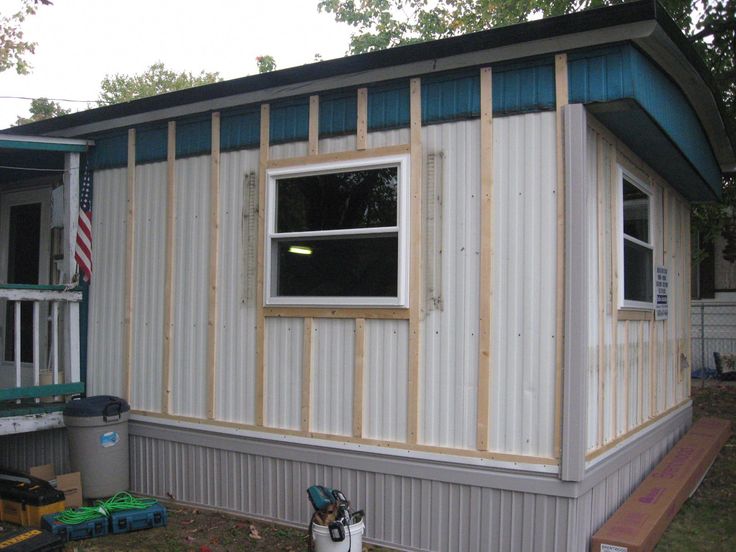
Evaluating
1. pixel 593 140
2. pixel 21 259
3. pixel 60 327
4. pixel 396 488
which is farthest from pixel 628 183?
pixel 21 259

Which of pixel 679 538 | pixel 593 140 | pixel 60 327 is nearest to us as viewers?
pixel 593 140

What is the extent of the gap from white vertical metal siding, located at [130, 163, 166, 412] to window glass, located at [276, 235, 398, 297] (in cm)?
138

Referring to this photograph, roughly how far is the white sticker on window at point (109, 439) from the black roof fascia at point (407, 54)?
283 centimetres

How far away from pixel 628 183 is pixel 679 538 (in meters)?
2.74

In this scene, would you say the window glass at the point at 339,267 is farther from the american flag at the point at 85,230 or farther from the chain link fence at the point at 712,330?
the chain link fence at the point at 712,330

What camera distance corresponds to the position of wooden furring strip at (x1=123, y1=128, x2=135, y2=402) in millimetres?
6484

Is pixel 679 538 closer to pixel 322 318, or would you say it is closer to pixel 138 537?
pixel 322 318

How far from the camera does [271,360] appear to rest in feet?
18.4

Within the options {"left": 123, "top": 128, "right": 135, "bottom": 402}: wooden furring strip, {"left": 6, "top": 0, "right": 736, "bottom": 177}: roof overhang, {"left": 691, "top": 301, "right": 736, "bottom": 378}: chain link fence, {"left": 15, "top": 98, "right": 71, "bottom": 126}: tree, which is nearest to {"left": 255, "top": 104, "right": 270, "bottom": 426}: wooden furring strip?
{"left": 6, "top": 0, "right": 736, "bottom": 177}: roof overhang

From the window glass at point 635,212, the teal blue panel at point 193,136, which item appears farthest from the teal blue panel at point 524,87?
the teal blue panel at point 193,136

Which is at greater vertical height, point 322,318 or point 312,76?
point 312,76

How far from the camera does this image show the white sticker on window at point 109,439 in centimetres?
598

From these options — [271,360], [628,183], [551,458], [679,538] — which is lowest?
[679,538]

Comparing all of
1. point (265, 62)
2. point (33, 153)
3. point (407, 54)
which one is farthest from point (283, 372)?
point (265, 62)
